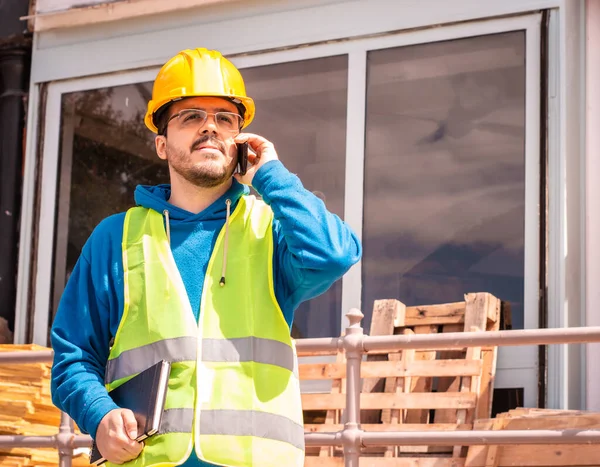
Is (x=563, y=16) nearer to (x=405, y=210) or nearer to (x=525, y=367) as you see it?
(x=405, y=210)

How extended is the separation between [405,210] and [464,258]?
0.59 metres

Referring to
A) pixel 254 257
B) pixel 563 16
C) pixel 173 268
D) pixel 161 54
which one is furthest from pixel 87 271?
pixel 161 54

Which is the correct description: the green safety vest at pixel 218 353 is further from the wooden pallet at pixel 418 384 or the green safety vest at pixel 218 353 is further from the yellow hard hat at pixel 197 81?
the wooden pallet at pixel 418 384

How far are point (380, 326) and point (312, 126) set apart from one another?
5.78 feet

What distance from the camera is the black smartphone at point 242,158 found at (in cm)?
395

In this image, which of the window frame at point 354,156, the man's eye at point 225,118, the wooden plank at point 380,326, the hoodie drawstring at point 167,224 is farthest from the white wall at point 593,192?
the hoodie drawstring at point 167,224

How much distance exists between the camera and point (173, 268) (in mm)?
3785

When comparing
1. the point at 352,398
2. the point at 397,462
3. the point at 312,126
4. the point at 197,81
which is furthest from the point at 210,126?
the point at 312,126

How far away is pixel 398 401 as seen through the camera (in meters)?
7.46

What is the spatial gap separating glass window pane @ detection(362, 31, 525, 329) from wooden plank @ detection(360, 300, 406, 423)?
0.98ft

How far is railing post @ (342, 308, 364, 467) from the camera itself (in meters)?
5.49

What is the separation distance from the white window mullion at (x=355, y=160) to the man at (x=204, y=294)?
177 inches

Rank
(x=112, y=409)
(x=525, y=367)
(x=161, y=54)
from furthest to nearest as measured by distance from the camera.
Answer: (x=161, y=54)
(x=525, y=367)
(x=112, y=409)

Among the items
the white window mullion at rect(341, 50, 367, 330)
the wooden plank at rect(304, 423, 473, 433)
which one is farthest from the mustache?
the white window mullion at rect(341, 50, 367, 330)
